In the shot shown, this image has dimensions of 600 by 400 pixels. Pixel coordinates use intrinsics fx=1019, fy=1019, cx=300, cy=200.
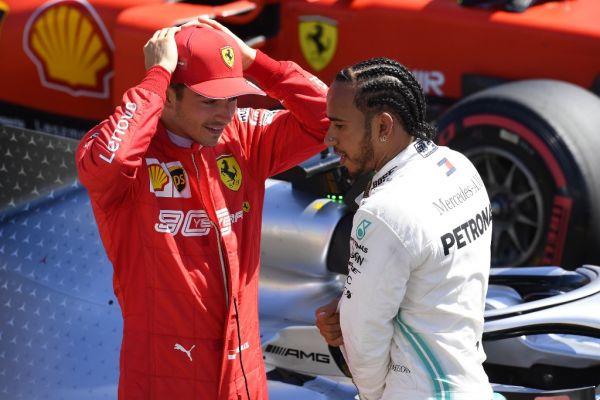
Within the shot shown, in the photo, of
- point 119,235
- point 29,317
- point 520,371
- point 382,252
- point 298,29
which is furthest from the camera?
point 298,29

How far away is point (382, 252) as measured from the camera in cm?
219

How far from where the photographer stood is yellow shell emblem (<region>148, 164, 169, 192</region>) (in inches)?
100

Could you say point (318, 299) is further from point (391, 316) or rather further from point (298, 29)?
point (298, 29)

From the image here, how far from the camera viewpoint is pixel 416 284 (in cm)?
224

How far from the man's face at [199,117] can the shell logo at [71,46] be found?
12.5ft

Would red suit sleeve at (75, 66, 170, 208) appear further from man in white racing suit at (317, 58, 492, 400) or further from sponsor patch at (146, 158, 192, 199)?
man in white racing suit at (317, 58, 492, 400)

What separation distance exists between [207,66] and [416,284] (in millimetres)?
796

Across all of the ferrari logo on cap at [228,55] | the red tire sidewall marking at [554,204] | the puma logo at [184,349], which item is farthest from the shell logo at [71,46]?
the puma logo at [184,349]

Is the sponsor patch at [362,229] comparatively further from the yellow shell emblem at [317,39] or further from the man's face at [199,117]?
the yellow shell emblem at [317,39]

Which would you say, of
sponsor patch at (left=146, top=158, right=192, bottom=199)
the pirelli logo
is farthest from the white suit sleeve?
the pirelli logo

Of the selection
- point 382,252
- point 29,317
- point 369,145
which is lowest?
point 29,317

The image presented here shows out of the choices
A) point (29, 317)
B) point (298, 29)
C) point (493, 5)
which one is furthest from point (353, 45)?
point (29, 317)

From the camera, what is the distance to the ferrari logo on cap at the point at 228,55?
2.63 m

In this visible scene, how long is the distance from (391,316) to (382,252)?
0.15 meters
